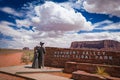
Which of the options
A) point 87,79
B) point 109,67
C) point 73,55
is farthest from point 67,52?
point 87,79

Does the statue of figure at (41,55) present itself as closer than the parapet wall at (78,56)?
No

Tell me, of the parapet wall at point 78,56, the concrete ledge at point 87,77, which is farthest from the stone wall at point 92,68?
the concrete ledge at point 87,77

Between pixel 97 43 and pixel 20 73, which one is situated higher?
pixel 97 43

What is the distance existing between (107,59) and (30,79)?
631 cm

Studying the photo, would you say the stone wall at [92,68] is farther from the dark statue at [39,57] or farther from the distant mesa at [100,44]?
the distant mesa at [100,44]

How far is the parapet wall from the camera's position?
1237 cm

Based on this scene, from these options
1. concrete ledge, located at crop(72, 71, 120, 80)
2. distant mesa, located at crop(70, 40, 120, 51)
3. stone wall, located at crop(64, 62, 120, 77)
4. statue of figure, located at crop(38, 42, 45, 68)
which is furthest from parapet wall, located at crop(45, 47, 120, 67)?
distant mesa, located at crop(70, 40, 120, 51)

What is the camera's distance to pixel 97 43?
79062 millimetres

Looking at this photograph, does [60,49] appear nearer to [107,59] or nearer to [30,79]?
[107,59]

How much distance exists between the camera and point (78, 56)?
13.9 metres

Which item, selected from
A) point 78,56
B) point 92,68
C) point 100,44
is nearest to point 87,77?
point 92,68

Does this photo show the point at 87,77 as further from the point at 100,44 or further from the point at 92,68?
the point at 100,44

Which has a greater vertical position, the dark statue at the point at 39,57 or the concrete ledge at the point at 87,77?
the dark statue at the point at 39,57

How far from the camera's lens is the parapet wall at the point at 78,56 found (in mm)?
12366
